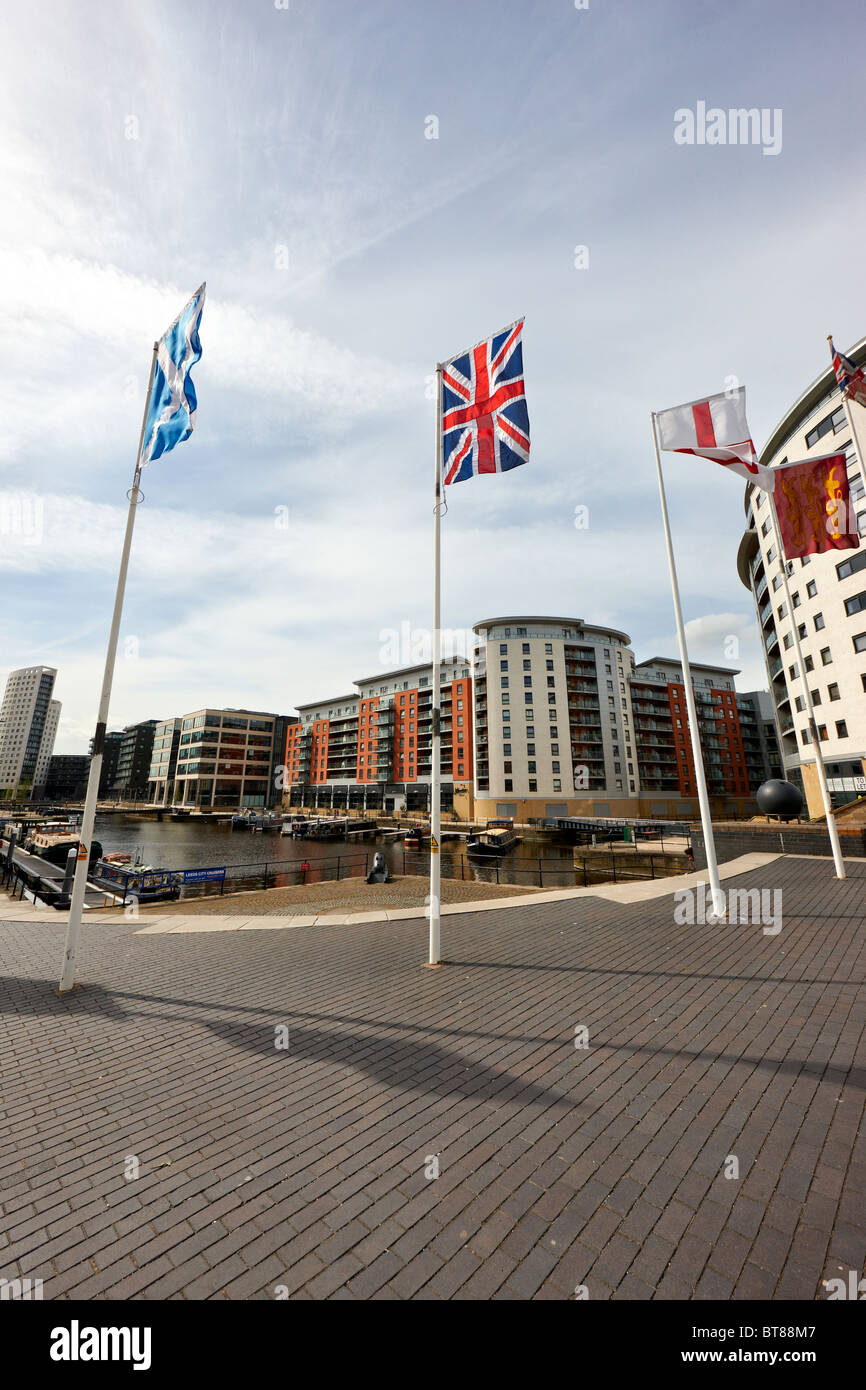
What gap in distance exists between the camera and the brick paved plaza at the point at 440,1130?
3.20m

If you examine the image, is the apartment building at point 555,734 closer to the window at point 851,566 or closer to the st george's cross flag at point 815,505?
the window at point 851,566

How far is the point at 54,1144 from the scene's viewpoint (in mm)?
4422

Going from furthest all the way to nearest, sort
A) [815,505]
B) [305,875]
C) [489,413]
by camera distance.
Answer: [305,875]
[815,505]
[489,413]

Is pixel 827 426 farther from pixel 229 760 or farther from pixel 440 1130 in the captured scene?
pixel 229 760

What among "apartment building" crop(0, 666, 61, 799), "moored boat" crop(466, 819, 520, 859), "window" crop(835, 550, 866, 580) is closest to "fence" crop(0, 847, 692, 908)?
"moored boat" crop(466, 819, 520, 859)

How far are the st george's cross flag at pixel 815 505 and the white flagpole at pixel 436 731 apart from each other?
8460 millimetres

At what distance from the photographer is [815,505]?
13234 mm

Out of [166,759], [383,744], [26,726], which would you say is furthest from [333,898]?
[26,726]

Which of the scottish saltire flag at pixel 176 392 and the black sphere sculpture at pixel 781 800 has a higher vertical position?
the scottish saltire flag at pixel 176 392

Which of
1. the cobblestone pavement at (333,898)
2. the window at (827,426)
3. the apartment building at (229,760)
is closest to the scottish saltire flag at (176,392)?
the cobblestone pavement at (333,898)

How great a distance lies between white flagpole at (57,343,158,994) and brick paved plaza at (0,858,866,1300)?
2.18 ft

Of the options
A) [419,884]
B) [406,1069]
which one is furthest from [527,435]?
[419,884]

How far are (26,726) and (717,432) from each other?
9252 inches
